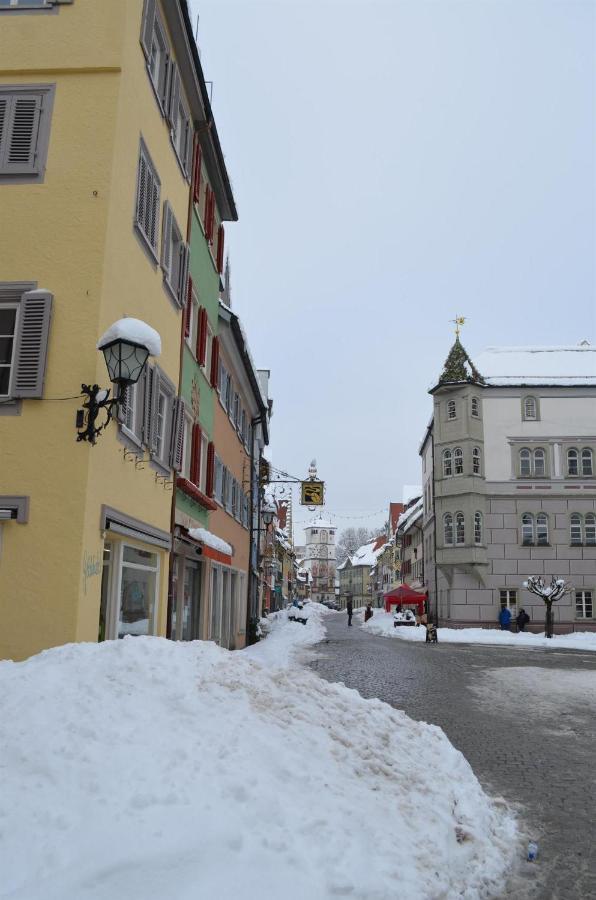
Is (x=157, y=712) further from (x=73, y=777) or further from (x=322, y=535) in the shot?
(x=322, y=535)

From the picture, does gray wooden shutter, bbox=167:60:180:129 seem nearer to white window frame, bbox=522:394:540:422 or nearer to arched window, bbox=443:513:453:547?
arched window, bbox=443:513:453:547

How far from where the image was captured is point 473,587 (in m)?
41.7

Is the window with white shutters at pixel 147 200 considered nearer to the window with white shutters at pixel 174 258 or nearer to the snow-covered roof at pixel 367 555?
the window with white shutters at pixel 174 258

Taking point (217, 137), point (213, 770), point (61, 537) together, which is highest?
point (217, 137)

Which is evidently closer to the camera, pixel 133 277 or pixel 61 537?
pixel 61 537

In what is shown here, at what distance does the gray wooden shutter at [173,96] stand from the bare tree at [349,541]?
16131cm

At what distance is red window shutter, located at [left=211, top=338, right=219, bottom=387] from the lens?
742 inches

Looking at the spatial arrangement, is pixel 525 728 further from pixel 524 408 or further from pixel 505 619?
pixel 524 408

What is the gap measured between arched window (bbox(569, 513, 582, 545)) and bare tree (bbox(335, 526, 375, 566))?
13125 cm

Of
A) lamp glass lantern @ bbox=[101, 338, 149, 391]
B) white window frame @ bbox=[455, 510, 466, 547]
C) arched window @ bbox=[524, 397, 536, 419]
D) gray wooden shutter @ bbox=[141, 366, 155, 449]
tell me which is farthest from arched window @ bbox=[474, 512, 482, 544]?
lamp glass lantern @ bbox=[101, 338, 149, 391]

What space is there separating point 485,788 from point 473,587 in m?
35.6

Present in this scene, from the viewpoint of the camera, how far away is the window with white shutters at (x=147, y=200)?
11.3 metres

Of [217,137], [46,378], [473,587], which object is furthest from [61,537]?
[473,587]

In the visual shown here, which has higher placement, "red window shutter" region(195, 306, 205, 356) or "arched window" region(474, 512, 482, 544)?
"red window shutter" region(195, 306, 205, 356)
